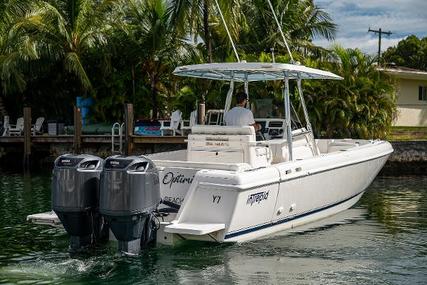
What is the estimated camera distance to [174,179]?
9656 millimetres

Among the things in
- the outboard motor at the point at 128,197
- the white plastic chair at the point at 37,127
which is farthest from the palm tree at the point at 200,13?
the outboard motor at the point at 128,197

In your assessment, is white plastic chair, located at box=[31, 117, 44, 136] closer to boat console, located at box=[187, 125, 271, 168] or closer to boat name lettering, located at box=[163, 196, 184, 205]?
boat console, located at box=[187, 125, 271, 168]

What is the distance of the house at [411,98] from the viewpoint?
29438 mm

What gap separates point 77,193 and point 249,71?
446cm

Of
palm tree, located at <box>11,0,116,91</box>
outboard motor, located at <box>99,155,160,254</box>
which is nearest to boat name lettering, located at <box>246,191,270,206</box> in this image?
outboard motor, located at <box>99,155,160,254</box>

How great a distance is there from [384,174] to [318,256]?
1222 centimetres

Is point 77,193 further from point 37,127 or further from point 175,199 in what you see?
point 37,127

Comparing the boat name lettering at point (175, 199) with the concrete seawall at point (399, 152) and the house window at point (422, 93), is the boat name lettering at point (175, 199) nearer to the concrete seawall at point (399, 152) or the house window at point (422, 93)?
the concrete seawall at point (399, 152)

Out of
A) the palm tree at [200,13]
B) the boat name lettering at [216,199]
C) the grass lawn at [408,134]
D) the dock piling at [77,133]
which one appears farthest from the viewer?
the grass lawn at [408,134]

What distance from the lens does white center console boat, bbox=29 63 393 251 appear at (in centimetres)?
855

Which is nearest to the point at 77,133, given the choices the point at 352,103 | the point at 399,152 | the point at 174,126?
the point at 174,126

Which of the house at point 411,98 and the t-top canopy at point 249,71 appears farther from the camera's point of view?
the house at point 411,98

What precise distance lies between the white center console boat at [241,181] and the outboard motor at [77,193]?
0.27 m

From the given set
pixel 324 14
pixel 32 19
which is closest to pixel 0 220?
pixel 32 19
